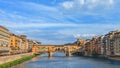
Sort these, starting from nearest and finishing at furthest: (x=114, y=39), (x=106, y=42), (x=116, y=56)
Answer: (x=116, y=56) → (x=114, y=39) → (x=106, y=42)

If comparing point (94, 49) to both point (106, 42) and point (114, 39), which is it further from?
point (114, 39)

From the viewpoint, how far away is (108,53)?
141 meters

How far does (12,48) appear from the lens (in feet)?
484

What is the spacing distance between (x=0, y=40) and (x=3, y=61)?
2740 centimetres

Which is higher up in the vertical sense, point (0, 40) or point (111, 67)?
point (0, 40)

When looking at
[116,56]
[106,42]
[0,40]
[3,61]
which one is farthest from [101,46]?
[3,61]

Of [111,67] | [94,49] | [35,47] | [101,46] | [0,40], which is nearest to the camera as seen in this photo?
[111,67]

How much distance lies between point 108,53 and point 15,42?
45.1 m

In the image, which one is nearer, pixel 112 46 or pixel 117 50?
pixel 117 50

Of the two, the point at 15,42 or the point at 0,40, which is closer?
the point at 0,40

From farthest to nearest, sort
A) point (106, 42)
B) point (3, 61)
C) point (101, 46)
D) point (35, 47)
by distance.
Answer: point (35, 47) → point (101, 46) → point (106, 42) → point (3, 61)

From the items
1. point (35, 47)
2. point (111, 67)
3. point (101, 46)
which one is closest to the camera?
point (111, 67)

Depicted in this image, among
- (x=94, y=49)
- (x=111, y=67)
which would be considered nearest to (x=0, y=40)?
(x=111, y=67)

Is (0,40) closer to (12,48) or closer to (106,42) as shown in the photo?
(12,48)
